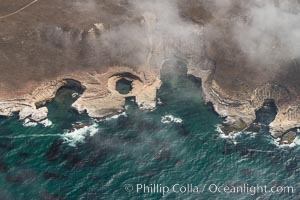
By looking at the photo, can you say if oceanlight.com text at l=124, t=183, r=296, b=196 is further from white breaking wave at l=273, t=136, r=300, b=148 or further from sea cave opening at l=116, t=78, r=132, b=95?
sea cave opening at l=116, t=78, r=132, b=95

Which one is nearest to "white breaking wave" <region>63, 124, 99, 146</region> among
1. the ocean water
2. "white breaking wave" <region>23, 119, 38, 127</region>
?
the ocean water

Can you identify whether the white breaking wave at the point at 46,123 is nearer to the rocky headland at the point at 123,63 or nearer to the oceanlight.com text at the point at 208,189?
the rocky headland at the point at 123,63

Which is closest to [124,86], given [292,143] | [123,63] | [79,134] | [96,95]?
[123,63]

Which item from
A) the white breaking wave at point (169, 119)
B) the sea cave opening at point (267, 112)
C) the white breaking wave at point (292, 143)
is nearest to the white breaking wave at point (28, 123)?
the white breaking wave at point (169, 119)

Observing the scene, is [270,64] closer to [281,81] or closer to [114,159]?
[281,81]

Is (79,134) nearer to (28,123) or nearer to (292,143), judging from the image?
(28,123)

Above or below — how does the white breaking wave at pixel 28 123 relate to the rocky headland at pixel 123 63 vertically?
below

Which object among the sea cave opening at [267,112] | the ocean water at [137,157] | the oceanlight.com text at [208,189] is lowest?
the oceanlight.com text at [208,189]
